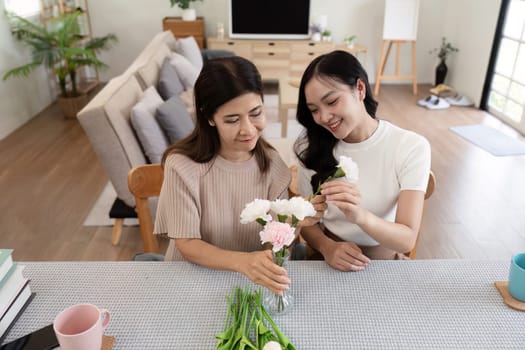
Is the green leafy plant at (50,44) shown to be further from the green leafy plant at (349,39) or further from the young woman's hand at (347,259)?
the young woman's hand at (347,259)

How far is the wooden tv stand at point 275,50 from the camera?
17.4 feet

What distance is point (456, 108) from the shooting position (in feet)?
16.4

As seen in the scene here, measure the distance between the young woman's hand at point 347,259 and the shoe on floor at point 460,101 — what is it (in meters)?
4.52

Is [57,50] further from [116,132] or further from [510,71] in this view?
[510,71]

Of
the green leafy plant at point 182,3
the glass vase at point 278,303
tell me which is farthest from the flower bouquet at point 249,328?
the green leafy plant at point 182,3

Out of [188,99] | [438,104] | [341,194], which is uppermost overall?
[341,194]

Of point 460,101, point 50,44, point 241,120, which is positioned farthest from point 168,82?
point 460,101

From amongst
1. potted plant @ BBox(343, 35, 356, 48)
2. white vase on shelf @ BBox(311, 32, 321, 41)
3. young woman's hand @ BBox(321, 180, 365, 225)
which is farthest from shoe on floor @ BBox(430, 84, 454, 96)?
young woman's hand @ BBox(321, 180, 365, 225)

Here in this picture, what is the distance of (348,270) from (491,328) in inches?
13.3

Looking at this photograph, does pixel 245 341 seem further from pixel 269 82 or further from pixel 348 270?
pixel 269 82

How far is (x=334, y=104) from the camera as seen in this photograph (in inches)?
46.8

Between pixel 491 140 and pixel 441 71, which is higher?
pixel 441 71

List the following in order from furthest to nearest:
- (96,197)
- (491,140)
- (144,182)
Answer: (491,140), (96,197), (144,182)

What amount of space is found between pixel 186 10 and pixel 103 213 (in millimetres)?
3328
